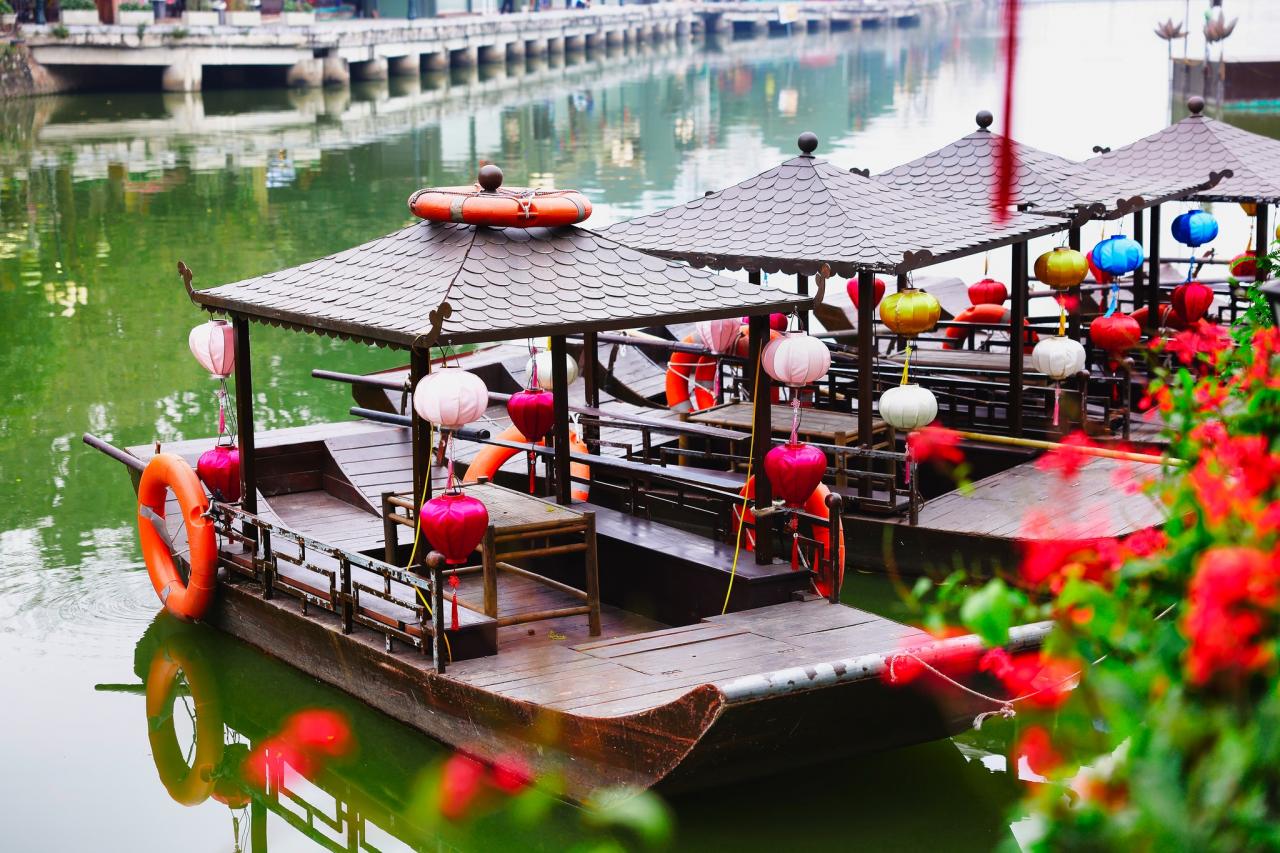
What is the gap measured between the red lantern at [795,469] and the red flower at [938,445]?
2097 mm

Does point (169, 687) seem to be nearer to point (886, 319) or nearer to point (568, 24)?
point (886, 319)

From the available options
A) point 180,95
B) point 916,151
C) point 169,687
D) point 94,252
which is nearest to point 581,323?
point 169,687

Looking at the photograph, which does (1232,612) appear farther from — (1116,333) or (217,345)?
(1116,333)

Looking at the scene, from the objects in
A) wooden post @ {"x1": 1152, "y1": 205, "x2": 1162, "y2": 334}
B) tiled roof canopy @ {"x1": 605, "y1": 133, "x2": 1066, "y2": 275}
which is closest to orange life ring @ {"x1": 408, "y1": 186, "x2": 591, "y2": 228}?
tiled roof canopy @ {"x1": 605, "y1": 133, "x2": 1066, "y2": 275}

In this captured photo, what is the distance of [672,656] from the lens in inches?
259

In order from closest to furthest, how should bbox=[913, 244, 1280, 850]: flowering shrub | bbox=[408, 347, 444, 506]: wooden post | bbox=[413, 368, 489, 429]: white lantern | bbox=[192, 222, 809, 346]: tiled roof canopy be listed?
bbox=[913, 244, 1280, 850]: flowering shrub, bbox=[413, 368, 489, 429]: white lantern, bbox=[192, 222, 809, 346]: tiled roof canopy, bbox=[408, 347, 444, 506]: wooden post

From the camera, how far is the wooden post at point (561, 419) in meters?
8.14

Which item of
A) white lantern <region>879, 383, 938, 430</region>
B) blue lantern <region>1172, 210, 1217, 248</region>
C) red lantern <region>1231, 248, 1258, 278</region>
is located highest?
blue lantern <region>1172, 210, 1217, 248</region>

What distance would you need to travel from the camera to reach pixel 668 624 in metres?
7.61

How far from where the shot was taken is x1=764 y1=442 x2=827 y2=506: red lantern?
7.36m

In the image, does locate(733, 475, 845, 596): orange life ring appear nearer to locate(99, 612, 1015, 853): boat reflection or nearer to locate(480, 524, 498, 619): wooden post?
locate(99, 612, 1015, 853): boat reflection

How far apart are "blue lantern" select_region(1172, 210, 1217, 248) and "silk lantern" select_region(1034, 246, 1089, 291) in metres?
2.19

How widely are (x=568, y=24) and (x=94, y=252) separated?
43.0 meters

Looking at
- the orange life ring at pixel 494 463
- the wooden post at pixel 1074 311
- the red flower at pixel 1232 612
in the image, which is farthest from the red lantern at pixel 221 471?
Answer: the red flower at pixel 1232 612
